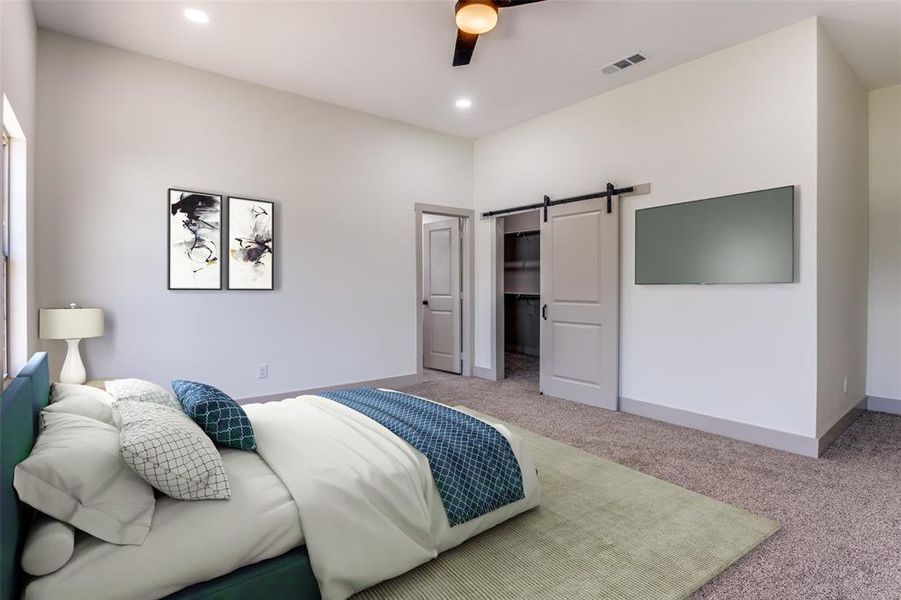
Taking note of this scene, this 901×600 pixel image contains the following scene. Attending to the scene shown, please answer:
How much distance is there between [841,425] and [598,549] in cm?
302

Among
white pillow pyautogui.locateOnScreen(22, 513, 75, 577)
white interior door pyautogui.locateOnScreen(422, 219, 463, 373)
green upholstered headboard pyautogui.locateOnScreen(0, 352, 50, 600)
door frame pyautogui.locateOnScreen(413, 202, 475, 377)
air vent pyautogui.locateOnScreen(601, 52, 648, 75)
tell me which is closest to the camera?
green upholstered headboard pyautogui.locateOnScreen(0, 352, 50, 600)

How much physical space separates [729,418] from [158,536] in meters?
3.91

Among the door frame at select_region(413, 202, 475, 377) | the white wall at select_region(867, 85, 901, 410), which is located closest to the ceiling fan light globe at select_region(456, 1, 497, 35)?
the door frame at select_region(413, 202, 475, 377)

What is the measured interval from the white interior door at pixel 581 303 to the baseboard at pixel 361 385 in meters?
1.56

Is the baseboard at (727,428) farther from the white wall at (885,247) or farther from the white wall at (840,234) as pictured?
the white wall at (885,247)

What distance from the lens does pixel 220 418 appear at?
73.9 inches

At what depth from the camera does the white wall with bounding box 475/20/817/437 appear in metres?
3.29

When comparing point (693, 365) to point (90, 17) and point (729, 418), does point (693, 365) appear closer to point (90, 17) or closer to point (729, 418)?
point (729, 418)

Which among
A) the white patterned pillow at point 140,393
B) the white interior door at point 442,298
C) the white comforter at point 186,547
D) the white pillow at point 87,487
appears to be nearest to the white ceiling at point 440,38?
the white interior door at point 442,298

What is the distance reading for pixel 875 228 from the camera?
4.39 m

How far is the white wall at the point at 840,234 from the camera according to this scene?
3305 millimetres

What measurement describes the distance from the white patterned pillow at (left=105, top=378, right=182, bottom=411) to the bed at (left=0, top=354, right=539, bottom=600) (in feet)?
0.81

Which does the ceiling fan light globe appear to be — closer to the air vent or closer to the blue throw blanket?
the air vent

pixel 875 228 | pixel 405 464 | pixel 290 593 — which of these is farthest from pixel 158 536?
pixel 875 228
